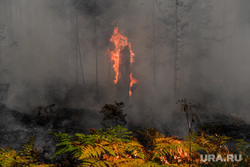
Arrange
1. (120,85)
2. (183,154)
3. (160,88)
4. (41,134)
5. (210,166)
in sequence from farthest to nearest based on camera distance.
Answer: (160,88)
(120,85)
(41,134)
(210,166)
(183,154)

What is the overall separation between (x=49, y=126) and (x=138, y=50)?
1619 centimetres

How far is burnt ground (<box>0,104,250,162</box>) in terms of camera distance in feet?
26.4

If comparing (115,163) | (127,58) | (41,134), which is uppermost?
(127,58)

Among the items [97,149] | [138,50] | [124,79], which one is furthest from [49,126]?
[138,50]

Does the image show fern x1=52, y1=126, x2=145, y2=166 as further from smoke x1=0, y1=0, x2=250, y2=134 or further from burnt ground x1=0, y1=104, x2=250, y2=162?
smoke x1=0, y1=0, x2=250, y2=134

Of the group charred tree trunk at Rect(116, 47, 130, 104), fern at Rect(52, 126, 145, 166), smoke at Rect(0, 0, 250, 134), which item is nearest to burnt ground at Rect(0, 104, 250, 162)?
charred tree trunk at Rect(116, 47, 130, 104)

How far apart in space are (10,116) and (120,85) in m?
7.96

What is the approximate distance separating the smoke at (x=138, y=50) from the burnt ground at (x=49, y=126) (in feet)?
19.9

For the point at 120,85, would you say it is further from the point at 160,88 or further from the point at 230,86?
the point at 230,86

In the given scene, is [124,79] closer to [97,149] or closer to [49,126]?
[49,126]

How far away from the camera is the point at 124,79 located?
51.9ft

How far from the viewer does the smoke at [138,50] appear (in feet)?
68.7

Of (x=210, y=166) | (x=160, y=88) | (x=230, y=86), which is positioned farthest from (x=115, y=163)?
(x=230, y=86)

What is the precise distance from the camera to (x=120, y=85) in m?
15.7
